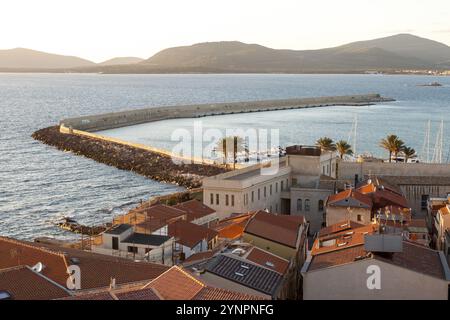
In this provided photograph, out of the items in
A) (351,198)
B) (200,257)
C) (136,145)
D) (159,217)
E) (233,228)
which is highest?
(351,198)

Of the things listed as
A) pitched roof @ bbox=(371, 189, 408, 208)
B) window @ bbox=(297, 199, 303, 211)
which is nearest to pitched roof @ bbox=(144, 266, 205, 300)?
pitched roof @ bbox=(371, 189, 408, 208)

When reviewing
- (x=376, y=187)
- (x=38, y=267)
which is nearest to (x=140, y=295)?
(x=38, y=267)

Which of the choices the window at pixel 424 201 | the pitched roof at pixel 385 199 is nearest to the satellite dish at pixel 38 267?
the pitched roof at pixel 385 199

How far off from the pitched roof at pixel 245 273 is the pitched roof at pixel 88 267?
1.89 metres

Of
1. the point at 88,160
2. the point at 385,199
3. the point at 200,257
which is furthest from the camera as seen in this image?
the point at 88,160

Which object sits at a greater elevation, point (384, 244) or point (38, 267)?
point (384, 244)

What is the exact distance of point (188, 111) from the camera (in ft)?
364

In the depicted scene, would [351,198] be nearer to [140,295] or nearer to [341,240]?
[341,240]

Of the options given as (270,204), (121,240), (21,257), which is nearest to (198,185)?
(270,204)

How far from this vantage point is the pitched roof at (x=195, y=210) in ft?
84.2

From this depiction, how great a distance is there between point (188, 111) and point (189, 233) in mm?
90070

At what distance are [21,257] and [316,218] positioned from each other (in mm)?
15646

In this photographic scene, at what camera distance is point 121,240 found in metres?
20.0
